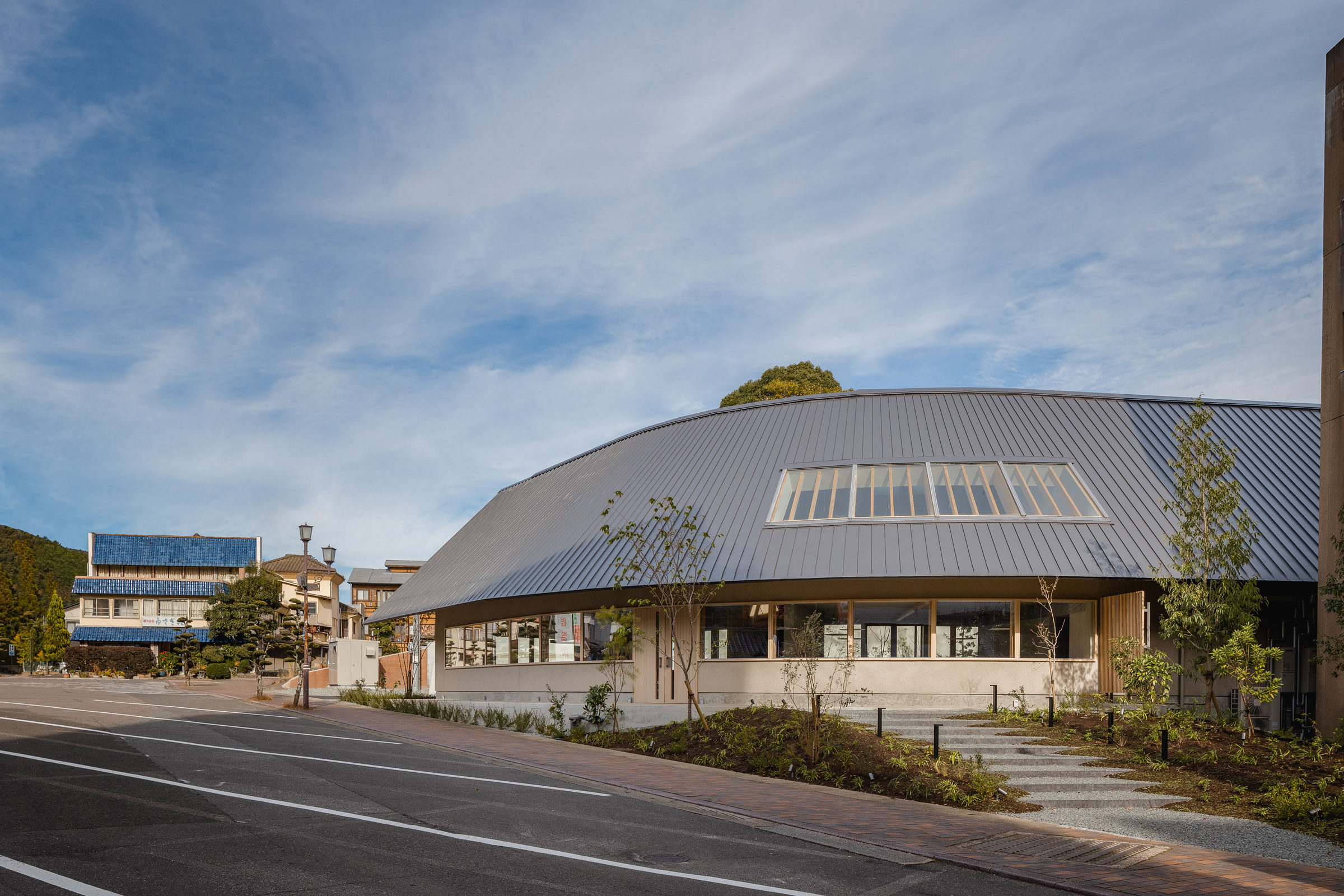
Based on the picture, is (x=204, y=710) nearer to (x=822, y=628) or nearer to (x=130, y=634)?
(x=822, y=628)

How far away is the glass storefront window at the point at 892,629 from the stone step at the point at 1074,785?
778 centimetres

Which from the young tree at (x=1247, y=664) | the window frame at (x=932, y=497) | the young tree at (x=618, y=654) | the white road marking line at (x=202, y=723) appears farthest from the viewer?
the window frame at (x=932, y=497)

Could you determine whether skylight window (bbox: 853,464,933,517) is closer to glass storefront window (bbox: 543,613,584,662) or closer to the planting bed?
the planting bed

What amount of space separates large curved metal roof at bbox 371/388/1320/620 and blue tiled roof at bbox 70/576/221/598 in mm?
47974

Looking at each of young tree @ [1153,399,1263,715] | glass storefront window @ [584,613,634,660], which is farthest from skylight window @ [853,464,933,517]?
glass storefront window @ [584,613,634,660]

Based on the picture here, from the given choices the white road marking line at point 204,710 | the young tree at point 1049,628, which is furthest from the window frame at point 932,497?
the white road marking line at point 204,710

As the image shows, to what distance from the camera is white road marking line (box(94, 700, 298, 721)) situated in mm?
26711

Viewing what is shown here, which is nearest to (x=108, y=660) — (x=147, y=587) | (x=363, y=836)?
(x=147, y=587)

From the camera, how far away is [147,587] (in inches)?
2884

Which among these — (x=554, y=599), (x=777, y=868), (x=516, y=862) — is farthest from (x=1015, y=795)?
(x=554, y=599)

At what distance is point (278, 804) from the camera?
39.5 ft

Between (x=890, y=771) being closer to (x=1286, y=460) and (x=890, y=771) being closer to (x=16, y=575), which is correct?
(x=1286, y=460)

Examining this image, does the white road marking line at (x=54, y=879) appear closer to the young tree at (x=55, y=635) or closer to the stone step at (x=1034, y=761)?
the stone step at (x=1034, y=761)

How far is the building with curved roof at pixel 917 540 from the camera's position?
2236cm
